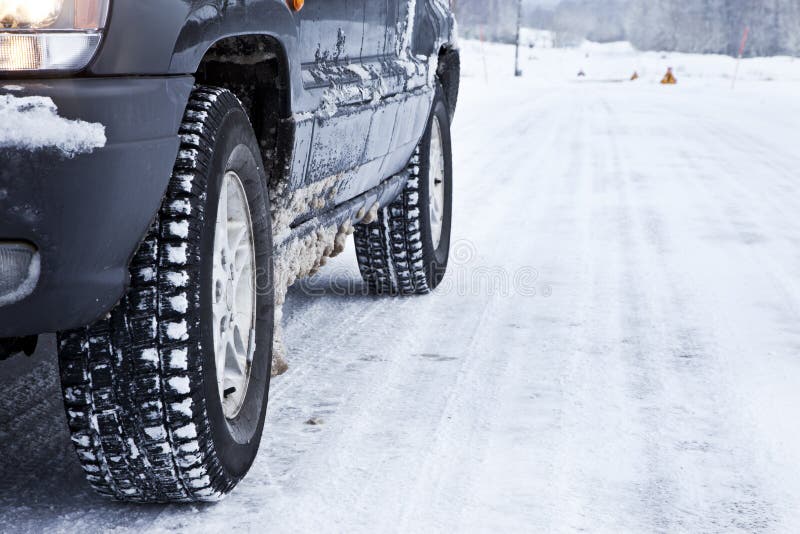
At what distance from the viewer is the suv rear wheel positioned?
1907 mm

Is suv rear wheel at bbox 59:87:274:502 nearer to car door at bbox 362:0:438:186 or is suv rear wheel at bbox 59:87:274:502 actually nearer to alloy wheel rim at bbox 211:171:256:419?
alloy wheel rim at bbox 211:171:256:419

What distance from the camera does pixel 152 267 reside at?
1906 millimetres

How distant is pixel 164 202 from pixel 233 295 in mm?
425

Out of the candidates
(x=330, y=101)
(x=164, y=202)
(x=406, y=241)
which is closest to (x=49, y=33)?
(x=164, y=202)

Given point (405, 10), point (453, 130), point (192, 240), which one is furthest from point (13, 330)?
point (453, 130)

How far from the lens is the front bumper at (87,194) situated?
1639mm

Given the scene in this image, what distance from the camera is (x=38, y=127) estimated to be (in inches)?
63.9

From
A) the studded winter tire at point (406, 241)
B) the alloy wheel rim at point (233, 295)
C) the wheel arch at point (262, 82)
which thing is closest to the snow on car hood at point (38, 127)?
the alloy wheel rim at point (233, 295)

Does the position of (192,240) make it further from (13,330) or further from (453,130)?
(453,130)

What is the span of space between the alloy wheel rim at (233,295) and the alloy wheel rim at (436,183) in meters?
2.08

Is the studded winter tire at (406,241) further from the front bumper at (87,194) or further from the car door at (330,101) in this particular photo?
the front bumper at (87,194)

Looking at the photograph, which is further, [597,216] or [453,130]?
[453,130]

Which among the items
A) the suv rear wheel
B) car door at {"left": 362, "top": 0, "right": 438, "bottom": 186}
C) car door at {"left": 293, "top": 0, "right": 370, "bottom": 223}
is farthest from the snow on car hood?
car door at {"left": 362, "top": 0, "right": 438, "bottom": 186}

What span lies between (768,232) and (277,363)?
3.58m
